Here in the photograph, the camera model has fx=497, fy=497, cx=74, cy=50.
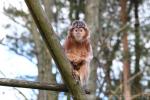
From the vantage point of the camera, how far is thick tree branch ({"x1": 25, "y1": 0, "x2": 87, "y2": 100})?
15.3 feet

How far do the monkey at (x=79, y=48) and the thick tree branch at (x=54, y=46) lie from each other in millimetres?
1412

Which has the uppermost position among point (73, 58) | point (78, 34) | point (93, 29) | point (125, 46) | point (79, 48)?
point (125, 46)

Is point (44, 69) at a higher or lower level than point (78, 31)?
higher

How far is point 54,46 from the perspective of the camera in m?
4.77

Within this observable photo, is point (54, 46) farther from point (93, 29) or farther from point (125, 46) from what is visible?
point (125, 46)

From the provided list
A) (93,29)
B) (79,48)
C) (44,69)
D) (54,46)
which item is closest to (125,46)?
(93,29)

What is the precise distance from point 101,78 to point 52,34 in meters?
10.6

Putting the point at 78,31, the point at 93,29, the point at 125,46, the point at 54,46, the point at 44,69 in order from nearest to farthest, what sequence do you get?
1. the point at 54,46
2. the point at 78,31
3. the point at 44,69
4. the point at 93,29
5. the point at 125,46

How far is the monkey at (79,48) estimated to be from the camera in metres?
6.41

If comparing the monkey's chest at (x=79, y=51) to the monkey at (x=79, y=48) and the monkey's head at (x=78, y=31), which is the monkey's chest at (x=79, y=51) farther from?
the monkey's head at (x=78, y=31)

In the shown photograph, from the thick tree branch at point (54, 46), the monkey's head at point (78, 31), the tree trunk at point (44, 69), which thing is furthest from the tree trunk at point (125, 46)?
the thick tree branch at point (54, 46)

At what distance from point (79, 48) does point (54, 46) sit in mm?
1749

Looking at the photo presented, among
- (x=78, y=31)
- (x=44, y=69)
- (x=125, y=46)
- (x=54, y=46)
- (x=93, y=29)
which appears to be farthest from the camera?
(x=125, y=46)

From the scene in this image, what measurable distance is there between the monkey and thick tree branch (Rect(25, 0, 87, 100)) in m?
1.41
